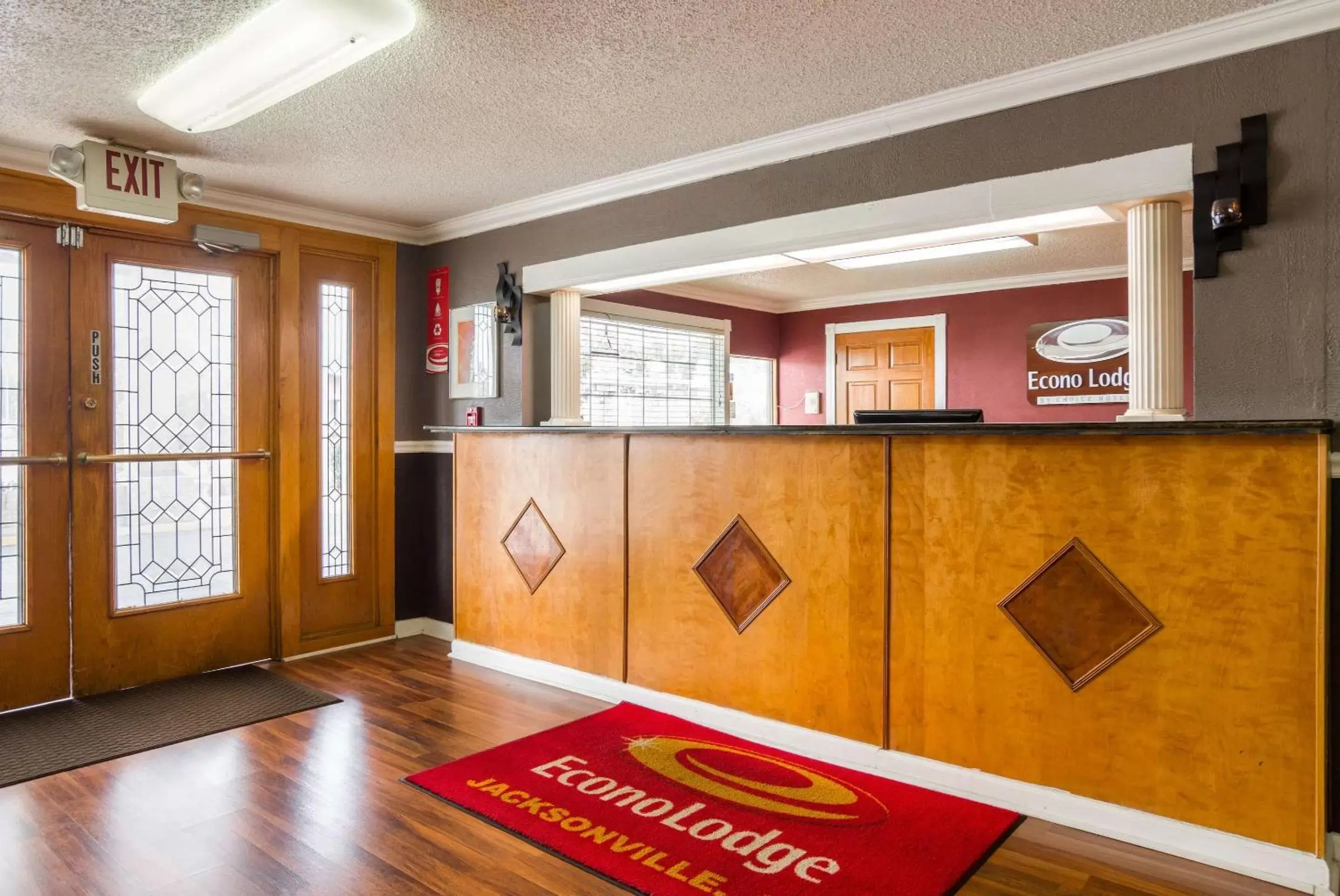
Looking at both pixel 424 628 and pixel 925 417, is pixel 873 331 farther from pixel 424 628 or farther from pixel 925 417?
pixel 424 628

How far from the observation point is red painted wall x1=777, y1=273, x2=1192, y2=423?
6.38 metres

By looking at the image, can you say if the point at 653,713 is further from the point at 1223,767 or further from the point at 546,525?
the point at 1223,767

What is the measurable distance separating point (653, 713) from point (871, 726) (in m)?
1.06

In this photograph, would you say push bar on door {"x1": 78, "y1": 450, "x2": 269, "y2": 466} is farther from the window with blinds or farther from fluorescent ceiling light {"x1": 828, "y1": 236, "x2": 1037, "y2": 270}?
fluorescent ceiling light {"x1": 828, "y1": 236, "x2": 1037, "y2": 270}

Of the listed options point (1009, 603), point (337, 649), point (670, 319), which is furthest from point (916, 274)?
point (337, 649)

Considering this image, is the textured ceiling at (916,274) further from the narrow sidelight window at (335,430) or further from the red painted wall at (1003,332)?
the narrow sidelight window at (335,430)

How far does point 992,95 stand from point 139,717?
173 inches

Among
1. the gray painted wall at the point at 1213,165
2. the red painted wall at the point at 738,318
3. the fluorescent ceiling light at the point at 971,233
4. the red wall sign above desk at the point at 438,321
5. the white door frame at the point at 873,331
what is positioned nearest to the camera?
the gray painted wall at the point at 1213,165

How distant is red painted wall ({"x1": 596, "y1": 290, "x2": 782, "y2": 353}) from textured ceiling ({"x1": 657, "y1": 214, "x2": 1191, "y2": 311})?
7 cm

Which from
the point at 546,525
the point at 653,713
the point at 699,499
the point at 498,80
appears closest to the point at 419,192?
the point at 498,80

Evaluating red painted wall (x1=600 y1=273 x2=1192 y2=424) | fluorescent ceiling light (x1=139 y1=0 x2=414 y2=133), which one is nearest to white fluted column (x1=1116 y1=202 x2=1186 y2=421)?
fluorescent ceiling light (x1=139 y1=0 x2=414 y2=133)

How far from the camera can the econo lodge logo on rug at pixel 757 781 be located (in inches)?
110


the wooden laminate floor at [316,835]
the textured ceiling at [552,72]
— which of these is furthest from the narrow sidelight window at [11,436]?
the wooden laminate floor at [316,835]

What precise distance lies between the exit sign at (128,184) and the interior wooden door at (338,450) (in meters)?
1.00
